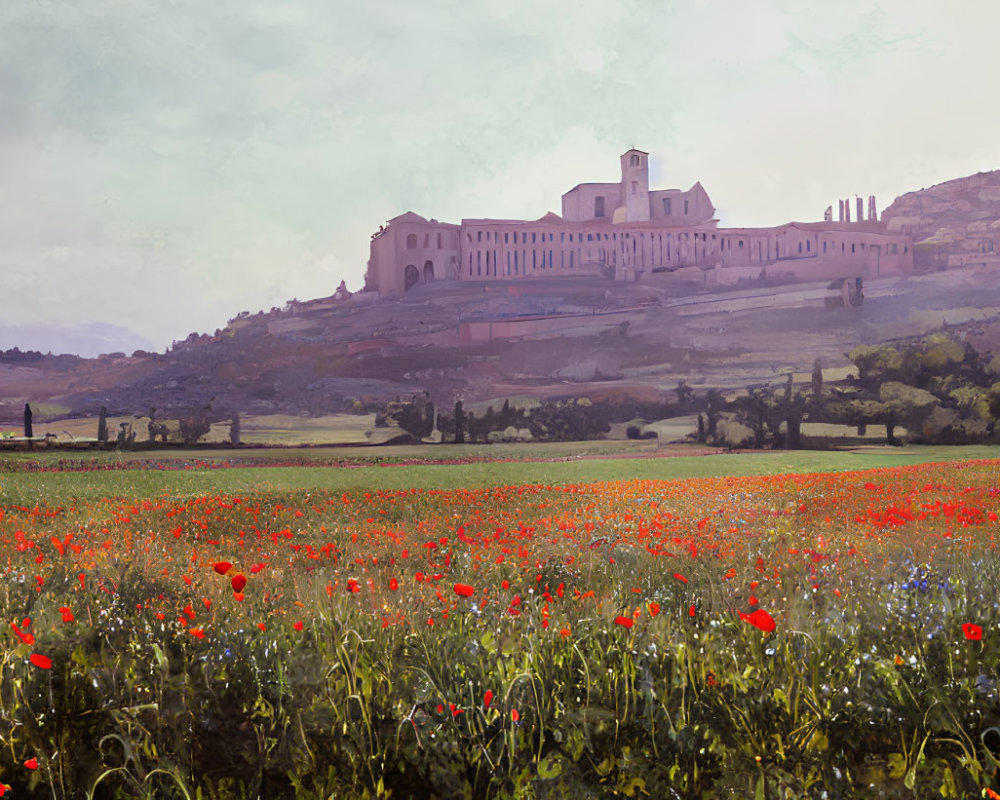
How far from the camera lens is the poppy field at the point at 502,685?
7.43 ft

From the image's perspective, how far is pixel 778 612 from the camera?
10.3 ft

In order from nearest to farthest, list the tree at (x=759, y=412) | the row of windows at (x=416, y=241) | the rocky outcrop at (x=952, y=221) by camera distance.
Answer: the tree at (x=759, y=412), the rocky outcrop at (x=952, y=221), the row of windows at (x=416, y=241)

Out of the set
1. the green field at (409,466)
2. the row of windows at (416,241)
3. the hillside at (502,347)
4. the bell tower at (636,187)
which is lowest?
the green field at (409,466)

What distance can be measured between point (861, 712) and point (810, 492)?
425 cm

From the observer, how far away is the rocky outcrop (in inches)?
605

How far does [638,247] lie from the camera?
909 inches

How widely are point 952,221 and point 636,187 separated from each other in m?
9.01

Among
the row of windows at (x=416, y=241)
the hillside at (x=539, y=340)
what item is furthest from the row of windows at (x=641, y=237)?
the hillside at (x=539, y=340)

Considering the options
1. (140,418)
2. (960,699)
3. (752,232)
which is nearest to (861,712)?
(960,699)

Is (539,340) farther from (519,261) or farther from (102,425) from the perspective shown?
(102,425)

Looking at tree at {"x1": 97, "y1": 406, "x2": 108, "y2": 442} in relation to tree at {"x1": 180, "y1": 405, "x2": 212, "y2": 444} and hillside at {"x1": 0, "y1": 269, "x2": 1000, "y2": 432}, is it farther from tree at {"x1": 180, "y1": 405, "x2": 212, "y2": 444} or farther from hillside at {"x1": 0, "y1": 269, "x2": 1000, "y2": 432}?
tree at {"x1": 180, "y1": 405, "x2": 212, "y2": 444}

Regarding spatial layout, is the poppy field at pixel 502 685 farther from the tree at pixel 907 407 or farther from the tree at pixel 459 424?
the tree at pixel 907 407

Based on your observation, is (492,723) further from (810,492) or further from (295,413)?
(295,413)

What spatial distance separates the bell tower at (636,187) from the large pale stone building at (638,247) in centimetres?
7
